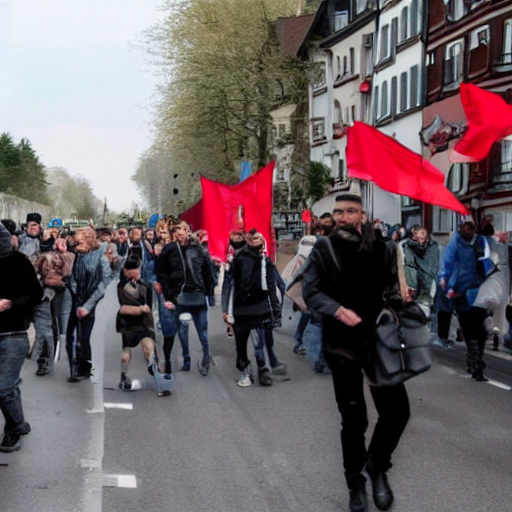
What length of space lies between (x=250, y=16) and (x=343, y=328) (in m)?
41.2

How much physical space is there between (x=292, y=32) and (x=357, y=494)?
151ft

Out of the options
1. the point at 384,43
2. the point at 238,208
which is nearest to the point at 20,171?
the point at 384,43

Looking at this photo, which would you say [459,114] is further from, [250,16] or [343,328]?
[343,328]

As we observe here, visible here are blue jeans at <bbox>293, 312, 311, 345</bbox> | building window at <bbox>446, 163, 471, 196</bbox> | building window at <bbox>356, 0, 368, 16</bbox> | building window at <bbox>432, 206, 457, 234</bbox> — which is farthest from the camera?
building window at <bbox>356, 0, 368, 16</bbox>

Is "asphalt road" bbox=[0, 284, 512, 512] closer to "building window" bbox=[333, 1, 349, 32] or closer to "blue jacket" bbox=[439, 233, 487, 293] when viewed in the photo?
"blue jacket" bbox=[439, 233, 487, 293]

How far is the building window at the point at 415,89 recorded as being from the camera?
35.5 meters

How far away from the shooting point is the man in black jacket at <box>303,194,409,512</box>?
570cm

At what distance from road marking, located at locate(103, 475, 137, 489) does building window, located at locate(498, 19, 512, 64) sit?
24.5m

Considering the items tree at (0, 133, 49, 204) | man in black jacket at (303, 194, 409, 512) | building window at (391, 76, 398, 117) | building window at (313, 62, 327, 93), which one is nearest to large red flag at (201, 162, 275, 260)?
man in black jacket at (303, 194, 409, 512)

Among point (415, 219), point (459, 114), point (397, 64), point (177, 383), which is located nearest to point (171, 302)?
point (177, 383)

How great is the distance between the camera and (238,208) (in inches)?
631

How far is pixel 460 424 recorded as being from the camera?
27.3 ft

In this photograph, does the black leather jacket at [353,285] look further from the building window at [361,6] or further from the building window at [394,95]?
the building window at [361,6]

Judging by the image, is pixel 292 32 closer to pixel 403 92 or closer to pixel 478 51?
pixel 403 92
